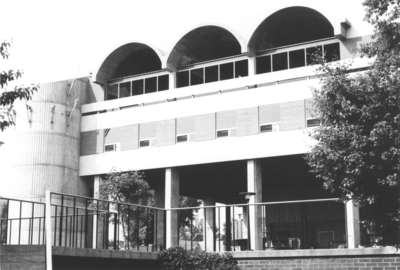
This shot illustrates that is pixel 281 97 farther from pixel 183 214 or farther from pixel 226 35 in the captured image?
pixel 183 214

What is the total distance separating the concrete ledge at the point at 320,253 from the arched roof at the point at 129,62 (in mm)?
23785

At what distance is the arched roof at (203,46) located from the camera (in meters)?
37.7

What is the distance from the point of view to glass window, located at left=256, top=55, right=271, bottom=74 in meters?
36.1

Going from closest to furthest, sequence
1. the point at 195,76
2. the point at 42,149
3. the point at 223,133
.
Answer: the point at 223,133
the point at 42,149
the point at 195,76

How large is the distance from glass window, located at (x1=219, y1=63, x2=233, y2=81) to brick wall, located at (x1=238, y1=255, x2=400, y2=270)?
20681 millimetres

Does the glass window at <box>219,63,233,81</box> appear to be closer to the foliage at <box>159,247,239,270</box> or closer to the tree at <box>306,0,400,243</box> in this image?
the foliage at <box>159,247,239,270</box>

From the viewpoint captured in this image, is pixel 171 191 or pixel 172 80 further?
pixel 172 80

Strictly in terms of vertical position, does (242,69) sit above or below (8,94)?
above

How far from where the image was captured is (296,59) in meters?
35.4

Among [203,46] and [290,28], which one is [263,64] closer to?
[290,28]

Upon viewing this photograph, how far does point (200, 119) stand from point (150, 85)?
5.50m

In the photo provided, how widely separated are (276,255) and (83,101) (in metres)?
25.8

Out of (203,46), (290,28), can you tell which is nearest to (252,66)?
(290,28)

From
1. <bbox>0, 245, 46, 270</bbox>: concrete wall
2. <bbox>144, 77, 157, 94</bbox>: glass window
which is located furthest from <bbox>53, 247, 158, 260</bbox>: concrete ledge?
<bbox>144, 77, 157, 94</bbox>: glass window
